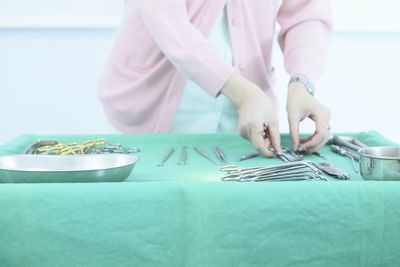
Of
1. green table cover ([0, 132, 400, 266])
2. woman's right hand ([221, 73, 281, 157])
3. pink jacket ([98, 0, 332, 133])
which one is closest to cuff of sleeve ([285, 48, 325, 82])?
pink jacket ([98, 0, 332, 133])

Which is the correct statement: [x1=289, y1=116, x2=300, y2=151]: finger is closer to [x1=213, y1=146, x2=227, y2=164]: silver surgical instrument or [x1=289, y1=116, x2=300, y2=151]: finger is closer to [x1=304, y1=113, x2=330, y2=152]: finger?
[x1=304, y1=113, x2=330, y2=152]: finger

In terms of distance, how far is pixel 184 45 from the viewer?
1.00 metres

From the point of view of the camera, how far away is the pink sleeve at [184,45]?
3.21 feet

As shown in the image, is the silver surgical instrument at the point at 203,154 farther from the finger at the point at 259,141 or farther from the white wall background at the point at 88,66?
the white wall background at the point at 88,66

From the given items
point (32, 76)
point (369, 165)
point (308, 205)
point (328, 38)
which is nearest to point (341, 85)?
point (328, 38)

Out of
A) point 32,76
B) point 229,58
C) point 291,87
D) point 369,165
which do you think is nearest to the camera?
point 369,165

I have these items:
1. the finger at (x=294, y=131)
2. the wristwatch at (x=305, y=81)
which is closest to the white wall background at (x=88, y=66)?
the wristwatch at (x=305, y=81)

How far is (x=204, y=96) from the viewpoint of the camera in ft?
4.05

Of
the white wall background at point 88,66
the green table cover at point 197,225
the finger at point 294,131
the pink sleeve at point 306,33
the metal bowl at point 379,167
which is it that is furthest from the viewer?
the white wall background at point 88,66

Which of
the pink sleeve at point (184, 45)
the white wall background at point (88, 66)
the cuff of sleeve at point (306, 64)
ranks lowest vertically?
the white wall background at point (88, 66)

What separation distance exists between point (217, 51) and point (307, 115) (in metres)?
0.22

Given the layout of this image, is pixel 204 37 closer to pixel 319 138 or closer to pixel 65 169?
pixel 319 138

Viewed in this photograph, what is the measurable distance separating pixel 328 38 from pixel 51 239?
0.89 meters

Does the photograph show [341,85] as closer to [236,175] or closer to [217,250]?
[236,175]
